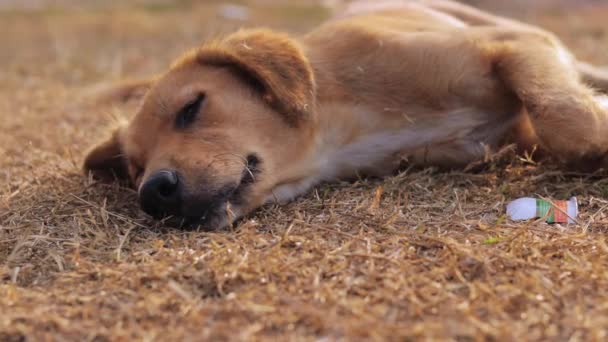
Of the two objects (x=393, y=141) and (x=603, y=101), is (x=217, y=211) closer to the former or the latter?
(x=393, y=141)

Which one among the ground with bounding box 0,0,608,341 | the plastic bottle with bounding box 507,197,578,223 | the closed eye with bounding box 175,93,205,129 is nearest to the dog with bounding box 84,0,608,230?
the closed eye with bounding box 175,93,205,129

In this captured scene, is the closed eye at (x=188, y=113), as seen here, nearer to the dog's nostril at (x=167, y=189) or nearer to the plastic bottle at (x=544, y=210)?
the dog's nostril at (x=167, y=189)

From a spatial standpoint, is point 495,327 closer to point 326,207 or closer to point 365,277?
point 365,277

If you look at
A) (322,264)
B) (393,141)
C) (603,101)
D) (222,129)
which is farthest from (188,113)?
(603,101)

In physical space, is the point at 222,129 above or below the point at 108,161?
above

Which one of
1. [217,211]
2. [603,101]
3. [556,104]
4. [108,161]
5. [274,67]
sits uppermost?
[274,67]

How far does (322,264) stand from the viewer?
2820 millimetres

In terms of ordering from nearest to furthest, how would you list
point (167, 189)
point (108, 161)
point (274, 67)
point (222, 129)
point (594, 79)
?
point (167, 189), point (222, 129), point (274, 67), point (108, 161), point (594, 79)

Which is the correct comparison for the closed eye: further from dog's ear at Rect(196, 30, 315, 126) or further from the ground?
the ground

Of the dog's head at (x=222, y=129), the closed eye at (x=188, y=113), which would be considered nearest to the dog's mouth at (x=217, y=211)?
the dog's head at (x=222, y=129)

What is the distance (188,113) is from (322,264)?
134cm

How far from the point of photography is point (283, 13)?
14570 mm

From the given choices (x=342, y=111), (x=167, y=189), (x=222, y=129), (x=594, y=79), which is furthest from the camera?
(x=594, y=79)

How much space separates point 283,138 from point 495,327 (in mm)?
1872
